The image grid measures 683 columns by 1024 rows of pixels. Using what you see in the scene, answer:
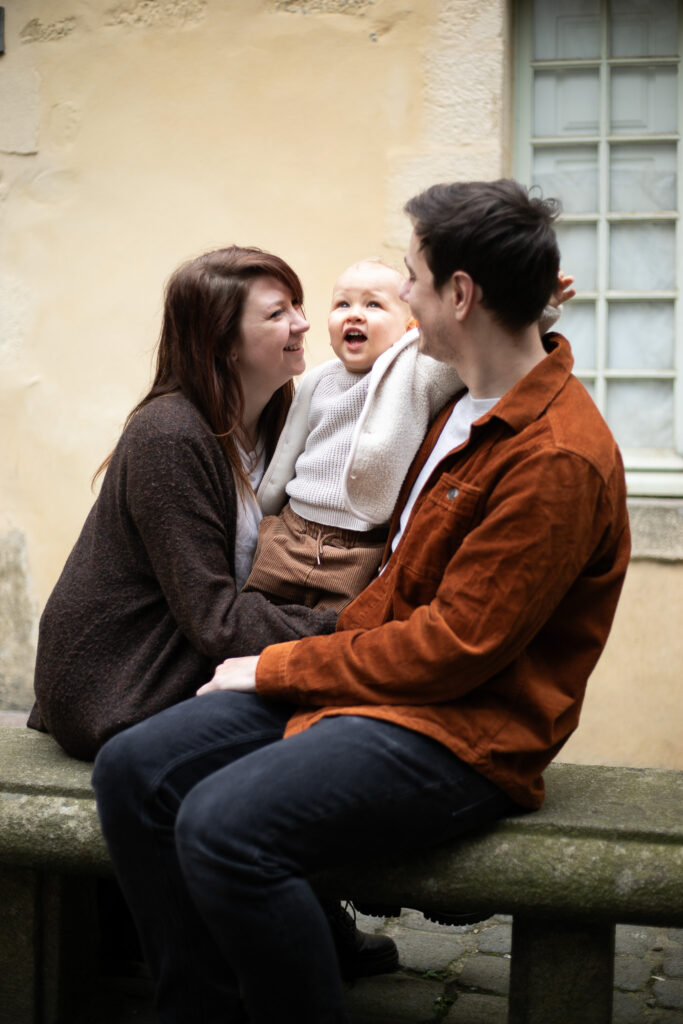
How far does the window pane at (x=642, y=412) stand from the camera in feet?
15.7

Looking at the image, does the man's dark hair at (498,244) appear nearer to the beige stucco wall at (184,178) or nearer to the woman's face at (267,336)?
the woman's face at (267,336)

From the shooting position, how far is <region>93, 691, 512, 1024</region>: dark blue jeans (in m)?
1.91

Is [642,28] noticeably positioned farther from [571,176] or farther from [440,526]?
[440,526]

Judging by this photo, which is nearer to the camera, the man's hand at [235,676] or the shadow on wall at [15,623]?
the man's hand at [235,676]

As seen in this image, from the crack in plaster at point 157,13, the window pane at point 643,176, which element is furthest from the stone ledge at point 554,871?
the crack in plaster at point 157,13

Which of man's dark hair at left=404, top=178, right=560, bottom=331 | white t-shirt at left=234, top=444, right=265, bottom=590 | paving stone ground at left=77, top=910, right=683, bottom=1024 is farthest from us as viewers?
paving stone ground at left=77, top=910, right=683, bottom=1024

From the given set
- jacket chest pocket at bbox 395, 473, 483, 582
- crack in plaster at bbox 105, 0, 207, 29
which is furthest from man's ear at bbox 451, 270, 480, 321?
crack in plaster at bbox 105, 0, 207, 29

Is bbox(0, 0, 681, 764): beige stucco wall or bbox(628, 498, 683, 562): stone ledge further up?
bbox(0, 0, 681, 764): beige stucco wall

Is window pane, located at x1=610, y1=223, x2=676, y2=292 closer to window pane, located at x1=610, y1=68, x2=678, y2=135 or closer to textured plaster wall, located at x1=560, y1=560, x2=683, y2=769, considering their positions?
window pane, located at x1=610, y1=68, x2=678, y2=135

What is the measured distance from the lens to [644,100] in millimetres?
4723

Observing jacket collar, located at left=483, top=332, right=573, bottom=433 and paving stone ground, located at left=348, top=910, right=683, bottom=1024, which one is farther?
paving stone ground, located at left=348, top=910, right=683, bottom=1024

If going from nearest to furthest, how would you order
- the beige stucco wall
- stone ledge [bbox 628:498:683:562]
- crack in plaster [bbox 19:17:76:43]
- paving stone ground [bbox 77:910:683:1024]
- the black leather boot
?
1. paving stone ground [bbox 77:910:683:1024]
2. the black leather boot
3. stone ledge [bbox 628:498:683:562]
4. the beige stucco wall
5. crack in plaster [bbox 19:17:76:43]


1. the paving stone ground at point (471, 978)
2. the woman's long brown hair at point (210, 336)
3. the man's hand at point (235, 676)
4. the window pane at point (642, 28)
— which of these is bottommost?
the paving stone ground at point (471, 978)

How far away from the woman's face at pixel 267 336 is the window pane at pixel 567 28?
266 cm
